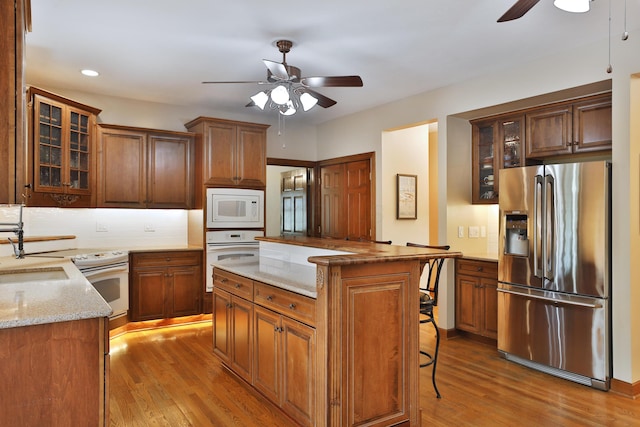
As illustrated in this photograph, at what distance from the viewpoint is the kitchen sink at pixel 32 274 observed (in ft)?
8.54

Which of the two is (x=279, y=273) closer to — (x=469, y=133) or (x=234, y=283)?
(x=234, y=283)

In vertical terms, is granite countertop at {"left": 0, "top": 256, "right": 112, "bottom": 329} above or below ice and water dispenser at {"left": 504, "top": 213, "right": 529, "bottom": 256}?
below

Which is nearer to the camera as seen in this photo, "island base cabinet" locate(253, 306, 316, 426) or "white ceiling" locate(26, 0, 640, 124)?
"island base cabinet" locate(253, 306, 316, 426)

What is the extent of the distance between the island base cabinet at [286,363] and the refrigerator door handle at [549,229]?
2.26m

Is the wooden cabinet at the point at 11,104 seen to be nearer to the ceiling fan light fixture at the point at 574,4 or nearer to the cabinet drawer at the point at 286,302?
the cabinet drawer at the point at 286,302

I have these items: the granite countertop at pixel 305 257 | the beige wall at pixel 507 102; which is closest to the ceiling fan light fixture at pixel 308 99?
the granite countertop at pixel 305 257

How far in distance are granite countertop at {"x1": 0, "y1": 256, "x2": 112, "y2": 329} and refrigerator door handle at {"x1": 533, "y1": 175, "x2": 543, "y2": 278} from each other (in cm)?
327

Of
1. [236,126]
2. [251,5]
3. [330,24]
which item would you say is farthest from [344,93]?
[251,5]

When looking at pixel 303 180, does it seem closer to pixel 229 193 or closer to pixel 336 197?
pixel 336 197

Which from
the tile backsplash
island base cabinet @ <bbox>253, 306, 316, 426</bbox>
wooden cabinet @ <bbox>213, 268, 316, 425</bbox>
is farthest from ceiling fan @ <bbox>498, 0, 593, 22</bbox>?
the tile backsplash

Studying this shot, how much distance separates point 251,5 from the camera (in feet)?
9.20

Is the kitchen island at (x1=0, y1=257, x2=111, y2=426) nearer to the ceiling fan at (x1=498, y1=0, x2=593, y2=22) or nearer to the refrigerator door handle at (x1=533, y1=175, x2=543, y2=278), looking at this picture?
the ceiling fan at (x1=498, y1=0, x2=593, y2=22)

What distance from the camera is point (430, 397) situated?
Result: 120 inches

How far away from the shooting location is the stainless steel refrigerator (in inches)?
126
